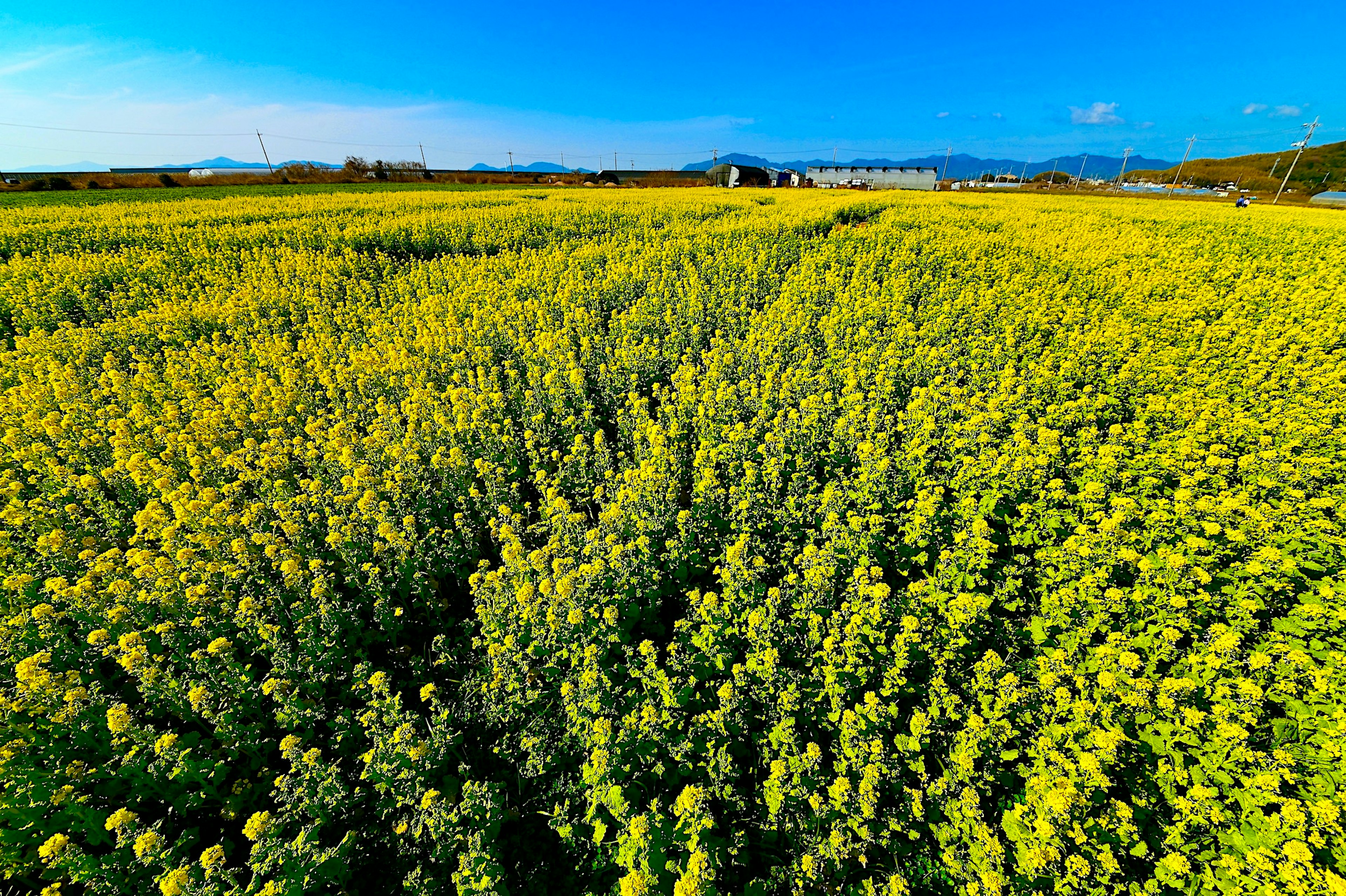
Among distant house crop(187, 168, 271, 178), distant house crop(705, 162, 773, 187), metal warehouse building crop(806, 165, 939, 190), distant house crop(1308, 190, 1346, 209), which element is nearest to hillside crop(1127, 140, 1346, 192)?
distant house crop(1308, 190, 1346, 209)

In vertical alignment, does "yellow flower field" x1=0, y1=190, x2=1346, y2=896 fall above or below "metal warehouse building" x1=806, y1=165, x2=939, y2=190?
below

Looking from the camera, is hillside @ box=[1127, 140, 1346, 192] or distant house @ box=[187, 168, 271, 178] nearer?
distant house @ box=[187, 168, 271, 178]

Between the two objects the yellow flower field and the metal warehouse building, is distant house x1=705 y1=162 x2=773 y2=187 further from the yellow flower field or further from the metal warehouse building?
the yellow flower field

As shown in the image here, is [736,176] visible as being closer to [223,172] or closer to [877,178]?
[877,178]

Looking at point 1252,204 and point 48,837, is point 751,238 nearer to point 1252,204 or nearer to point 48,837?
point 48,837

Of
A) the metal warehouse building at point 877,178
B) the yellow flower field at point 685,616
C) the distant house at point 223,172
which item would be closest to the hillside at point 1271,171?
the metal warehouse building at point 877,178

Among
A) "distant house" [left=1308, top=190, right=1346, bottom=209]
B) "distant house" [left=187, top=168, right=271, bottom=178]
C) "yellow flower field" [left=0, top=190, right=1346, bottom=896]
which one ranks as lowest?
"yellow flower field" [left=0, top=190, right=1346, bottom=896]

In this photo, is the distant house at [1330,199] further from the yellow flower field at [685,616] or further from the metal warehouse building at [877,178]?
the yellow flower field at [685,616]
